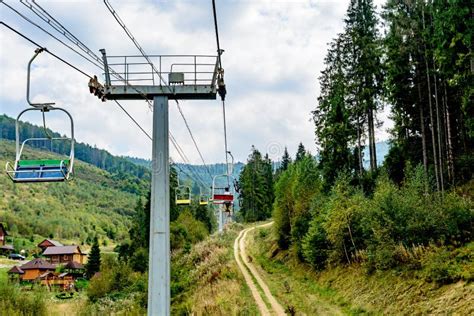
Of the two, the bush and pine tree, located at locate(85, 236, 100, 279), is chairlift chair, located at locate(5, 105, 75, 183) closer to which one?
the bush

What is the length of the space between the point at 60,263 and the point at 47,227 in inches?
2542

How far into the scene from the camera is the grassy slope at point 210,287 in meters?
19.8

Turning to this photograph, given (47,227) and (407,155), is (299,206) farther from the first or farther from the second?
(47,227)

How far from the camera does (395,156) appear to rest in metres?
34.7

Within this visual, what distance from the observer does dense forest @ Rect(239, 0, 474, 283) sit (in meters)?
19.3

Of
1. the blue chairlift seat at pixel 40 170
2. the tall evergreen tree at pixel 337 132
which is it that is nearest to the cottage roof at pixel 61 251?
the tall evergreen tree at pixel 337 132

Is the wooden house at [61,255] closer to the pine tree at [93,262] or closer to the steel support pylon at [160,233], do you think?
the pine tree at [93,262]

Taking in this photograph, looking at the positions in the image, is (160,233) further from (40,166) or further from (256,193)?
(256,193)

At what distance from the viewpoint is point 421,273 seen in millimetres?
17203

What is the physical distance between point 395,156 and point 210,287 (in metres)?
17.9

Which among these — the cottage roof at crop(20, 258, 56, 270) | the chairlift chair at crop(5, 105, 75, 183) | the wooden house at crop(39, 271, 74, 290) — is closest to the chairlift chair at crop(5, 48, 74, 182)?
the chairlift chair at crop(5, 105, 75, 183)

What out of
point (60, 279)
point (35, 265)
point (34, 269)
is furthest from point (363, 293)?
point (35, 265)

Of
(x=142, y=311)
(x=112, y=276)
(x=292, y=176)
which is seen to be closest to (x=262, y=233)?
(x=292, y=176)

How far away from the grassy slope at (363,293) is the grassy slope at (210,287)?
223 cm
